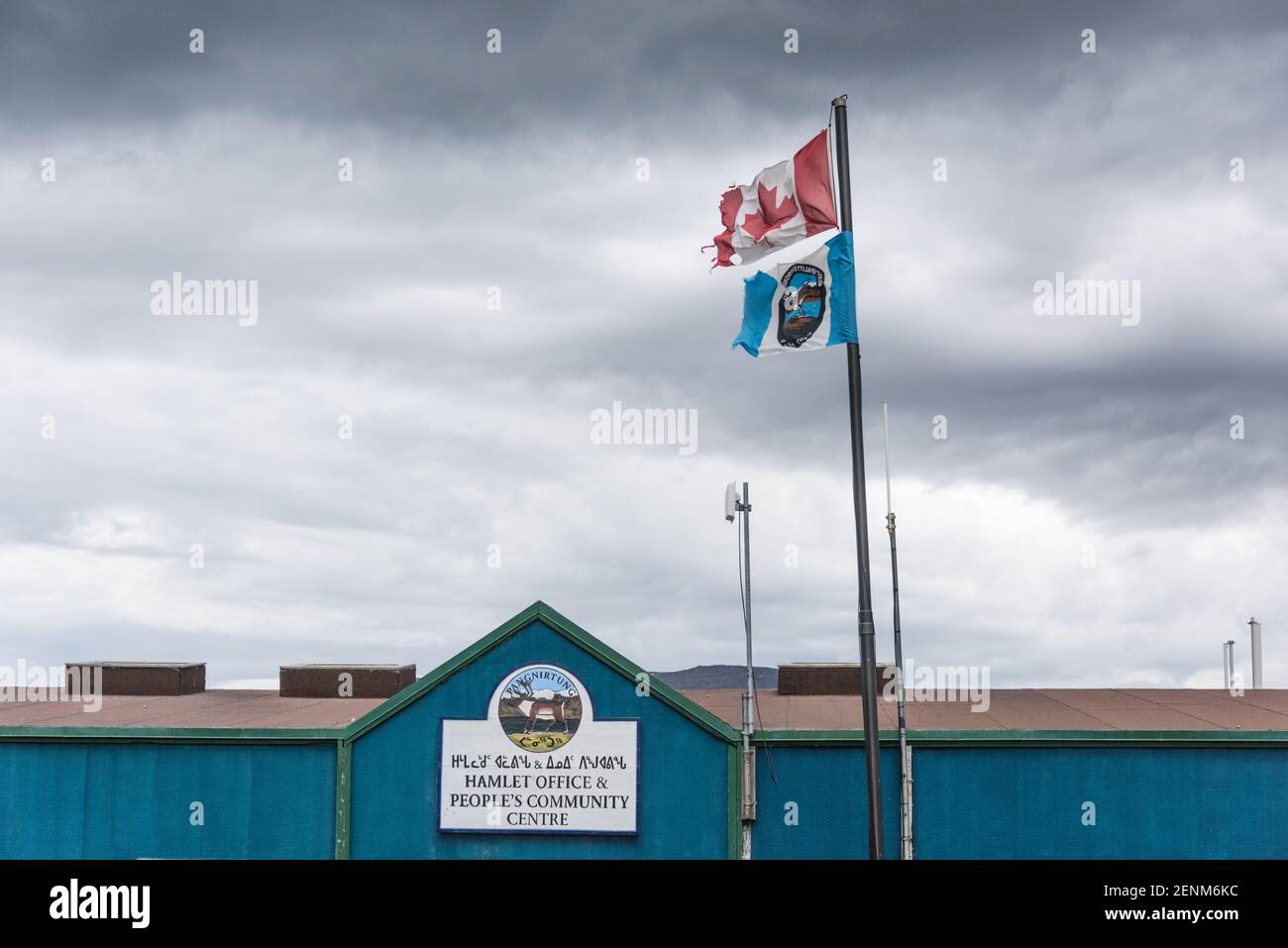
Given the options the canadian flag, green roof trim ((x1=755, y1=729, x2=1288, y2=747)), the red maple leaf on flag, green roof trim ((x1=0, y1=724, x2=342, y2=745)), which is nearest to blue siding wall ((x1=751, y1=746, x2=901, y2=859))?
green roof trim ((x1=755, y1=729, x2=1288, y2=747))

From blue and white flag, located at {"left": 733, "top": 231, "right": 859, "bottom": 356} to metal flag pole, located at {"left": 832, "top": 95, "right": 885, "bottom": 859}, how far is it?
40 cm

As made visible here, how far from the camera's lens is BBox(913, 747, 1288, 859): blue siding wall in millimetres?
22766

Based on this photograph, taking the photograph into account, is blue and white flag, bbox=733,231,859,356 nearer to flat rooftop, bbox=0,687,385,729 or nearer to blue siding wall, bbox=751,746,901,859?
blue siding wall, bbox=751,746,901,859

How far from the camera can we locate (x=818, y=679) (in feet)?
94.9

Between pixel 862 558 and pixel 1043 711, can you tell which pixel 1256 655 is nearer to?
pixel 1043 711

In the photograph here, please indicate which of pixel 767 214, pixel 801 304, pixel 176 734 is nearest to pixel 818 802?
pixel 801 304

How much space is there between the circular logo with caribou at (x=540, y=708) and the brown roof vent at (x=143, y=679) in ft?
41.6

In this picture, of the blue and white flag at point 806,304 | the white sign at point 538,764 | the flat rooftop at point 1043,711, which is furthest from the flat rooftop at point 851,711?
the blue and white flag at point 806,304

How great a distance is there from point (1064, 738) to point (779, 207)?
35.8 feet

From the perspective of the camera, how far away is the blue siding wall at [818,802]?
23.0 meters

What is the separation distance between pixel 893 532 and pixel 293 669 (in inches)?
632

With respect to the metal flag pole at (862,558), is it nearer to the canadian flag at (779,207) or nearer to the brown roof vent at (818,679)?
the canadian flag at (779,207)
